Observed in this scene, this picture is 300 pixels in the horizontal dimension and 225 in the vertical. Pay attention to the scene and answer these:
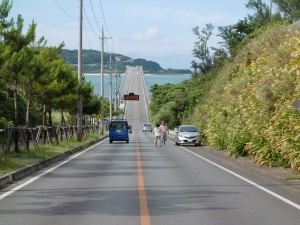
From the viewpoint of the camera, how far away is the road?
895cm

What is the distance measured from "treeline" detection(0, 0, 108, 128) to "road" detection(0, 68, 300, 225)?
12.7ft

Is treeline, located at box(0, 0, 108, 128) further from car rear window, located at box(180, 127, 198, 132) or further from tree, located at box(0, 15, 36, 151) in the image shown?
car rear window, located at box(180, 127, 198, 132)

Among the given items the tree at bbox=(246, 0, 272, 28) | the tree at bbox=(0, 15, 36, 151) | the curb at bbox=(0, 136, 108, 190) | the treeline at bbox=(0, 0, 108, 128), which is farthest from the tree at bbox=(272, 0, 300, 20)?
the tree at bbox=(0, 15, 36, 151)

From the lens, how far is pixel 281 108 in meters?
19.3

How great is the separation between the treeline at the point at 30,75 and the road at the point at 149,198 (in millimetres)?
3882

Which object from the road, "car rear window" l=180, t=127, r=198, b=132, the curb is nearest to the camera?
the road

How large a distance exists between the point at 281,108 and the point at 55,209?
1161 cm

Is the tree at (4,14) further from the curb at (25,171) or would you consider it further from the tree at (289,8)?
the tree at (289,8)

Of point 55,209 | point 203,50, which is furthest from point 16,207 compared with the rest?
point 203,50

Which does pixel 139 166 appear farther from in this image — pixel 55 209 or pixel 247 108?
pixel 55 209

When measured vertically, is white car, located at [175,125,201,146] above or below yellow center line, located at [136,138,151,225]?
above

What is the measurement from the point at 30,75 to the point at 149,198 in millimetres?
16675

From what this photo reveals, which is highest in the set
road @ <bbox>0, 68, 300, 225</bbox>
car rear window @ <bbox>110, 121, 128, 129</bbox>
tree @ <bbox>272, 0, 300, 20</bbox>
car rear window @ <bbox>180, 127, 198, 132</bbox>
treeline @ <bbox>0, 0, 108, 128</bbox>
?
tree @ <bbox>272, 0, 300, 20</bbox>

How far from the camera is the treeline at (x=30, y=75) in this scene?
1788cm
